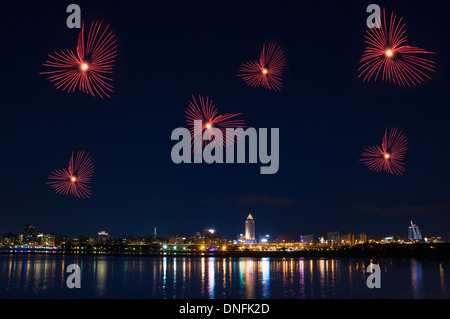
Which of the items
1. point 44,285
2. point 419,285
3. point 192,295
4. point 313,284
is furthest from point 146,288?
point 419,285

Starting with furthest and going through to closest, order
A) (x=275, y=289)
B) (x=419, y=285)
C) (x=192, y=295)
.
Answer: (x=419, y=285) < (x=275, y=289) < (x=192, y=295)
